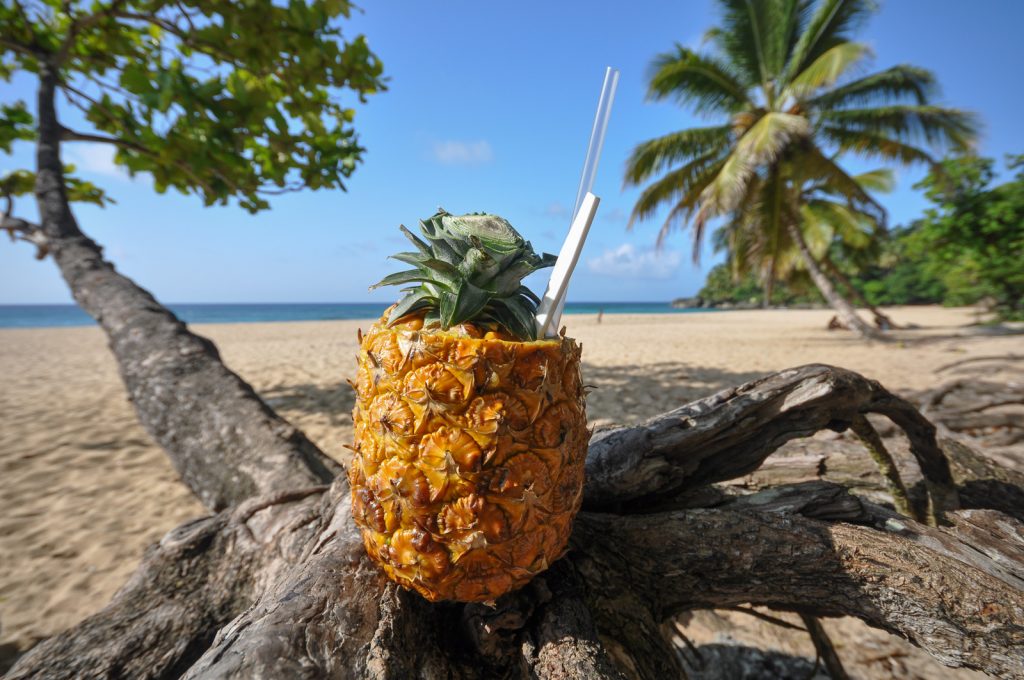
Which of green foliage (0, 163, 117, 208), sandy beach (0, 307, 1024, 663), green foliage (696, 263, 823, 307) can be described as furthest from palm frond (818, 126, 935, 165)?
green foliage (696, 263, 823, 307)

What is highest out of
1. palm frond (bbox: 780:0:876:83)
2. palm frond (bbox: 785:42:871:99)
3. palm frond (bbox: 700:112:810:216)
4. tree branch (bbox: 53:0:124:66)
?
palm frond (bbox: 780:0:876:83)

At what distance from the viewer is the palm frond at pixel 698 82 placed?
11625mm

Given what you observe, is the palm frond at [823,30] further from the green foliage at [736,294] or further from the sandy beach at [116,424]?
the green foliage at [736,294]

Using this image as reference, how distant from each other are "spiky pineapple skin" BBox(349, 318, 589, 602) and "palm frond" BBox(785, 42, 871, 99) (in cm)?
1355

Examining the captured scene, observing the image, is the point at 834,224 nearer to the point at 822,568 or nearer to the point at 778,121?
the point at 778,121

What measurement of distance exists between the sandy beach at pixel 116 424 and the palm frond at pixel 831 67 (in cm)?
675

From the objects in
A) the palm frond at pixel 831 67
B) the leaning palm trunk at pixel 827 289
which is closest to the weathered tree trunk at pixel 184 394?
the palm frond at pixel 831 67

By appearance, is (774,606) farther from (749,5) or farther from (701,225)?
(749,5)

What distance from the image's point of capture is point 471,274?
1.11 metres

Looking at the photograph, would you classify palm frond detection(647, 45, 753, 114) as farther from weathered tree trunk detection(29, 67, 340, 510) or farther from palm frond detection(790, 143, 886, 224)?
weathered tree trunk detection(29, 67, 340, 510)

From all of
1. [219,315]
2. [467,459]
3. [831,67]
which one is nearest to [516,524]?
[467,459]

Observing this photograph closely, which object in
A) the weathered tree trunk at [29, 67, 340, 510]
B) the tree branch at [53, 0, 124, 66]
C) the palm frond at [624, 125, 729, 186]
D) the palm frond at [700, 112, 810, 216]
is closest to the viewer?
the weathered tree trunk at [29, 67, 340, 510]

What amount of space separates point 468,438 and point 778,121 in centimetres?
1271

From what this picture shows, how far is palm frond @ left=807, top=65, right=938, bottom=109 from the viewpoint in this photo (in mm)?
11094
